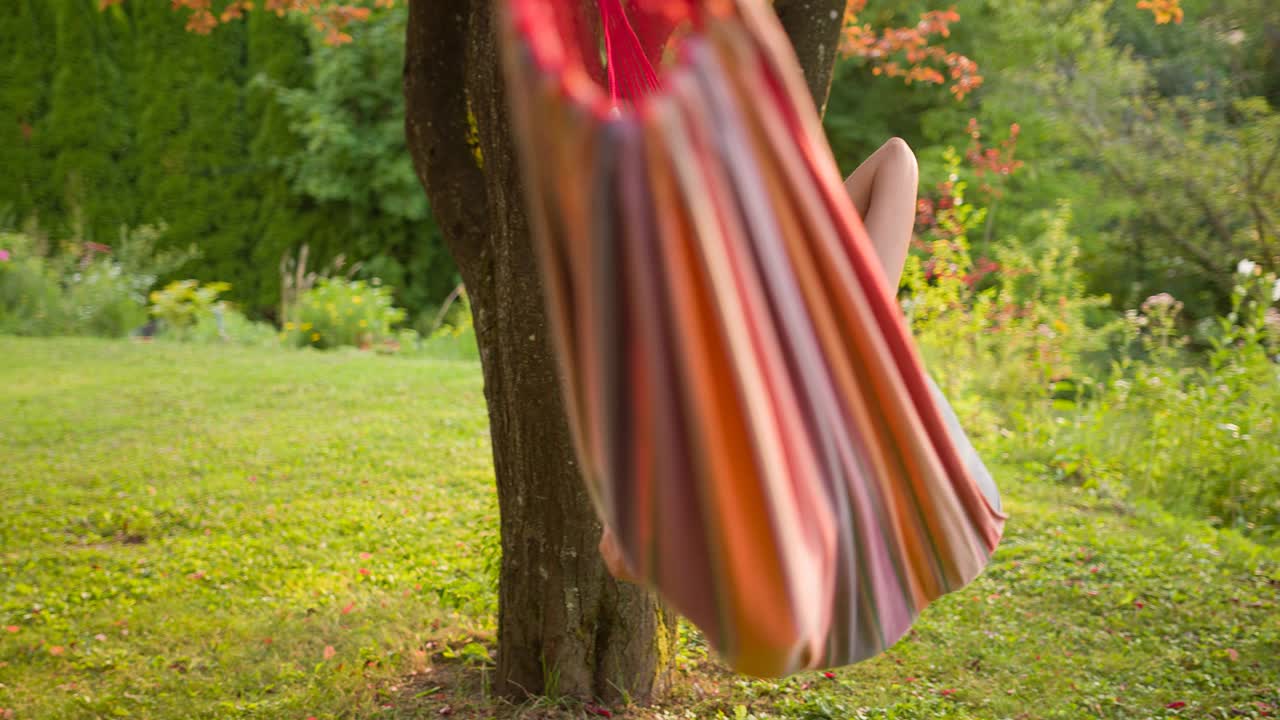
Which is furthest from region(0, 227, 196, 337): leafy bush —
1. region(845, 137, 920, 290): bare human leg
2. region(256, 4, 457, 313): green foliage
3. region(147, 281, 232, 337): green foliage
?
region(845, 137, 920, 290): bare human leg

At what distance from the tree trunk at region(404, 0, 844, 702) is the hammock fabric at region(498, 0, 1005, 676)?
1075 mm

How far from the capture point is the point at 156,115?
10.0m

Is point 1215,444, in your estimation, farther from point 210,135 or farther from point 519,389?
point 210,135

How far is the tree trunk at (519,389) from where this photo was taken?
212cm

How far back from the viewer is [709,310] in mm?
909

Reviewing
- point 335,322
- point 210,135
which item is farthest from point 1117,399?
point 210,135

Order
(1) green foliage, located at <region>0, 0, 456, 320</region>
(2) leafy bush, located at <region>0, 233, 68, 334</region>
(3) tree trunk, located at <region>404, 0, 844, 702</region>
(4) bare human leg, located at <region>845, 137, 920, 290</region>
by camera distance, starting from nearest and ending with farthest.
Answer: (4) bare human leg, located at <region>845, 137, 920, 290</region> < (3) tree trunk, located at <region>404, 0, 844, 702</region> < (2) leafy bush, located at <region>0, 233, 68, 334</region> < (1) green foliage, located at <region>0, 0, 456, 320</region>

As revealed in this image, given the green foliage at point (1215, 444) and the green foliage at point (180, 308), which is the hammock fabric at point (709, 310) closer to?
the green foliage at point (1215, 444)

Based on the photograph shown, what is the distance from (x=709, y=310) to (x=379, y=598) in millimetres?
2591

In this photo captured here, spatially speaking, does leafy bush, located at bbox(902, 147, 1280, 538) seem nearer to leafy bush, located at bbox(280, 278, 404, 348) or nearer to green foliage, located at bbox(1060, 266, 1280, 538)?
green foliage, located at bbox(1060, 266, 1280, 538)

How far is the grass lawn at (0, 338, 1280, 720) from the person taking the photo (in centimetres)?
255

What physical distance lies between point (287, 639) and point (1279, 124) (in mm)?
8192

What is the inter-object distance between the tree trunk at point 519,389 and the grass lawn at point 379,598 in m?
0.13

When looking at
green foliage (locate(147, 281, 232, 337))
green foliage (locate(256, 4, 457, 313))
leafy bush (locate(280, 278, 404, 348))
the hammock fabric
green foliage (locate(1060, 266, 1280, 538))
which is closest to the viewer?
the hammock fabric
